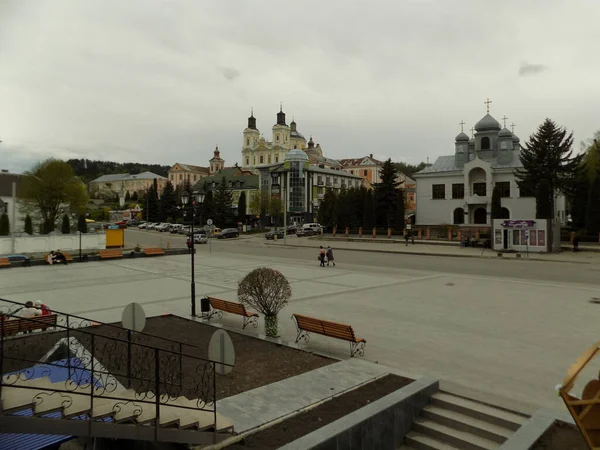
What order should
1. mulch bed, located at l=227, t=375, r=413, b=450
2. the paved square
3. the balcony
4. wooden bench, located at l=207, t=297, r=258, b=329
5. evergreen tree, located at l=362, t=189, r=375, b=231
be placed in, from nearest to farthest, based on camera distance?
mulch bed, located at l=227, t=375, r=413, b=450, the paved square, wooden bench, located at l=207, t=297, r=258, b=329, the balcony, evergreen tree, located at l=362, t=189, r=375, b=231

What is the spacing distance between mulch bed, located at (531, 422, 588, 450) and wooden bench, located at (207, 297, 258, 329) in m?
8.24

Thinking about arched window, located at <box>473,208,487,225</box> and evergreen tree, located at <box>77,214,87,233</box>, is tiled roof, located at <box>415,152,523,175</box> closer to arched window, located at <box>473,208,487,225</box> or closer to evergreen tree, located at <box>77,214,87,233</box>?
arched window, located at <box>473,208,487,225</box>

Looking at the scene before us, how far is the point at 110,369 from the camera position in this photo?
863 centimetres

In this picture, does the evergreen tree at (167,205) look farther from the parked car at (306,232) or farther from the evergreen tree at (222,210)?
the parked car at (306,232)

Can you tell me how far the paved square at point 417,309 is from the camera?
9163 millimetres

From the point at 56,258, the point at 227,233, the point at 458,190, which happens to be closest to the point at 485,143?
the point at 458,190

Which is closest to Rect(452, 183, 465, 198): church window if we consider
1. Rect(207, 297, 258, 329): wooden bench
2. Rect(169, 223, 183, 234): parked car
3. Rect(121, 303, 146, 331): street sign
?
Rect(169, 223, 183, 234): parked car

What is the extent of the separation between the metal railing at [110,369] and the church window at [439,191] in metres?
54.2

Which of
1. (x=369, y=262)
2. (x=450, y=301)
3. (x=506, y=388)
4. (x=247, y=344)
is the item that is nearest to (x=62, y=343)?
(x=247, y=344)

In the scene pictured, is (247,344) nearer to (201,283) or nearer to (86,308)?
(86,308)

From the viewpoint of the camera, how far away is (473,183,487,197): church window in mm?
55531

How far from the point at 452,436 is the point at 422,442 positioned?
51cm

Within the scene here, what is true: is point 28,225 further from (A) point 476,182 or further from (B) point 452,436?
(A) point 476,182

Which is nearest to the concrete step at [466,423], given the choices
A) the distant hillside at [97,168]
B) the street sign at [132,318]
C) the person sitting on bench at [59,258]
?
the street sign at [132,318]
